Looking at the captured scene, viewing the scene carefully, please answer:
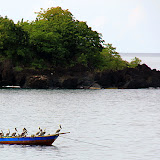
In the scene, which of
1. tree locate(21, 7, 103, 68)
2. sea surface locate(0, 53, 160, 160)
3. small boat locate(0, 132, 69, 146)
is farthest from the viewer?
tree locate(21, 7, 103, 68)

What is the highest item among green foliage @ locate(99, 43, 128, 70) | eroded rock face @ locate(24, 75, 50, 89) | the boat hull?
green foliage @ locate(99, 43, 128, 70)

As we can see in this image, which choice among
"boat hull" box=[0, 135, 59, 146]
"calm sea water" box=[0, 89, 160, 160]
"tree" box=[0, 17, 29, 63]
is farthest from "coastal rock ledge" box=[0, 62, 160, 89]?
"boat hull" box=[0, 135, 59, 146]

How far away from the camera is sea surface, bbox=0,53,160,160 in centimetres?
5612

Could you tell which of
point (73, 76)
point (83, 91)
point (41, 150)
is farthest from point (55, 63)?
point (41, 150)

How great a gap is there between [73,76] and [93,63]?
15.0 m

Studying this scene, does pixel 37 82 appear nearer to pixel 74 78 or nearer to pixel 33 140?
pixel 74 78

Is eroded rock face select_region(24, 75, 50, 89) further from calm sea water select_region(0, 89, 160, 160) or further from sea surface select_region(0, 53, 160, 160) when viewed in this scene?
sea surface select_region(0, 53, 160, 160)

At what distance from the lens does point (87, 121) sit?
272ft

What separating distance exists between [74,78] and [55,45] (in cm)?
1434

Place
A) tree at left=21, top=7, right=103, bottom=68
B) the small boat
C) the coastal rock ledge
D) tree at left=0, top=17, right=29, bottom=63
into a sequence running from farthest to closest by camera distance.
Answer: tree at left=21, top=7, right=103, bottom=68 < tree at left=0, top=17, right=29, bottom=63 < the coastal rock ledge < the small boat

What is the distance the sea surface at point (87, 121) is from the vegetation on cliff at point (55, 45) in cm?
1802

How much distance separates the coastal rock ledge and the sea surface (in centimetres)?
723

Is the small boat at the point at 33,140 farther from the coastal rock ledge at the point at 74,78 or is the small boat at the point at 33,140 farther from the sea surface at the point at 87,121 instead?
the coastal rock ledge at the point at 74,78

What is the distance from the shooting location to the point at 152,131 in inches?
2904
